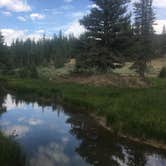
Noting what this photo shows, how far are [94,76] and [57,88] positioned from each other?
5075 mm

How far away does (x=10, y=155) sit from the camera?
8336mm

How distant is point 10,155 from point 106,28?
24539 millimetres

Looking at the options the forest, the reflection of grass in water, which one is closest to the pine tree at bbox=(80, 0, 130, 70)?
the forest

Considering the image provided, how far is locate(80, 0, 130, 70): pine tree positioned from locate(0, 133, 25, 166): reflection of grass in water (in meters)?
22.0

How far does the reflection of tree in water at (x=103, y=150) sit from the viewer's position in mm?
9828

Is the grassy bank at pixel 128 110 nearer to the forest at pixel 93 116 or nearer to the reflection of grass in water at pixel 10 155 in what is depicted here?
the forest at pixel 93 116

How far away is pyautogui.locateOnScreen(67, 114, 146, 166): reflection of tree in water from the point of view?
983 centimetres

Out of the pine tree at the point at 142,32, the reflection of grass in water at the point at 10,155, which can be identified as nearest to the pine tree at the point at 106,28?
the pine tree at the point at 142,32

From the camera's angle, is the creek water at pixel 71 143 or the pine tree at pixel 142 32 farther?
the pine tree at pixel 142 32

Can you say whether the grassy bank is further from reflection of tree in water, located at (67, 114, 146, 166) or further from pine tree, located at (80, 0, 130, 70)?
pine tree, located at (80, 0, 130, 70)

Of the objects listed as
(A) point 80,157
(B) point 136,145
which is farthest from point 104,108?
(A) point 80,157

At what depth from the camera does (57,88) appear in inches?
1019

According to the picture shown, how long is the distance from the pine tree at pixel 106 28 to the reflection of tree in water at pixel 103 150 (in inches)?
671

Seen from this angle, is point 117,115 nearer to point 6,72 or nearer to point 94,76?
point 94,76
